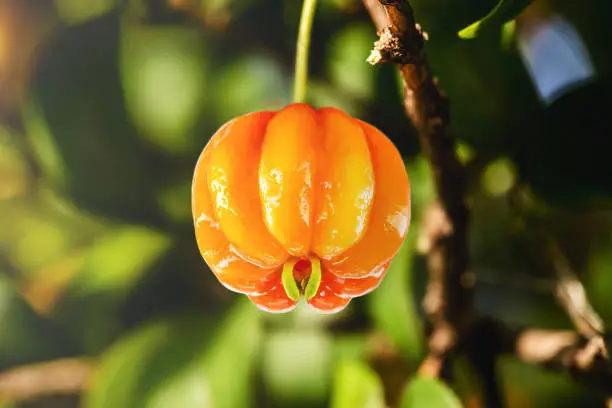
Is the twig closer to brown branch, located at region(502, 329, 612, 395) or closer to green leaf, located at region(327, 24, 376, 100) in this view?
brown branch, located at region(502, 329, 612, 395)

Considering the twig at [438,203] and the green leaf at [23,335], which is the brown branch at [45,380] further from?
the twig at [438,203]

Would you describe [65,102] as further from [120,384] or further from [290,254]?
[290,254]

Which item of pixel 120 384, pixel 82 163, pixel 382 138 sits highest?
pixel 382 138

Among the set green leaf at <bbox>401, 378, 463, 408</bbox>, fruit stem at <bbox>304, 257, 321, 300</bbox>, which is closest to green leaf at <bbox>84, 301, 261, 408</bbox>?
green leaf at <bbox>401, 378, 463, 408</bbox>

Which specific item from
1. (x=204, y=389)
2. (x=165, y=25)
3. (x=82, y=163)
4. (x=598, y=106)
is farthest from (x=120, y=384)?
(x=598, y=106)

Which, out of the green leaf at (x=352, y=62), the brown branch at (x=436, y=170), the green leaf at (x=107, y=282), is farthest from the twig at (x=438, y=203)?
the green leaf at (x=107, y=282)

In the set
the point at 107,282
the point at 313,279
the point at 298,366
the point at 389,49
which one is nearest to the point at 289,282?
the point at 313,279

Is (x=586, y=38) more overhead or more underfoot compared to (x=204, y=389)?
more overhead
